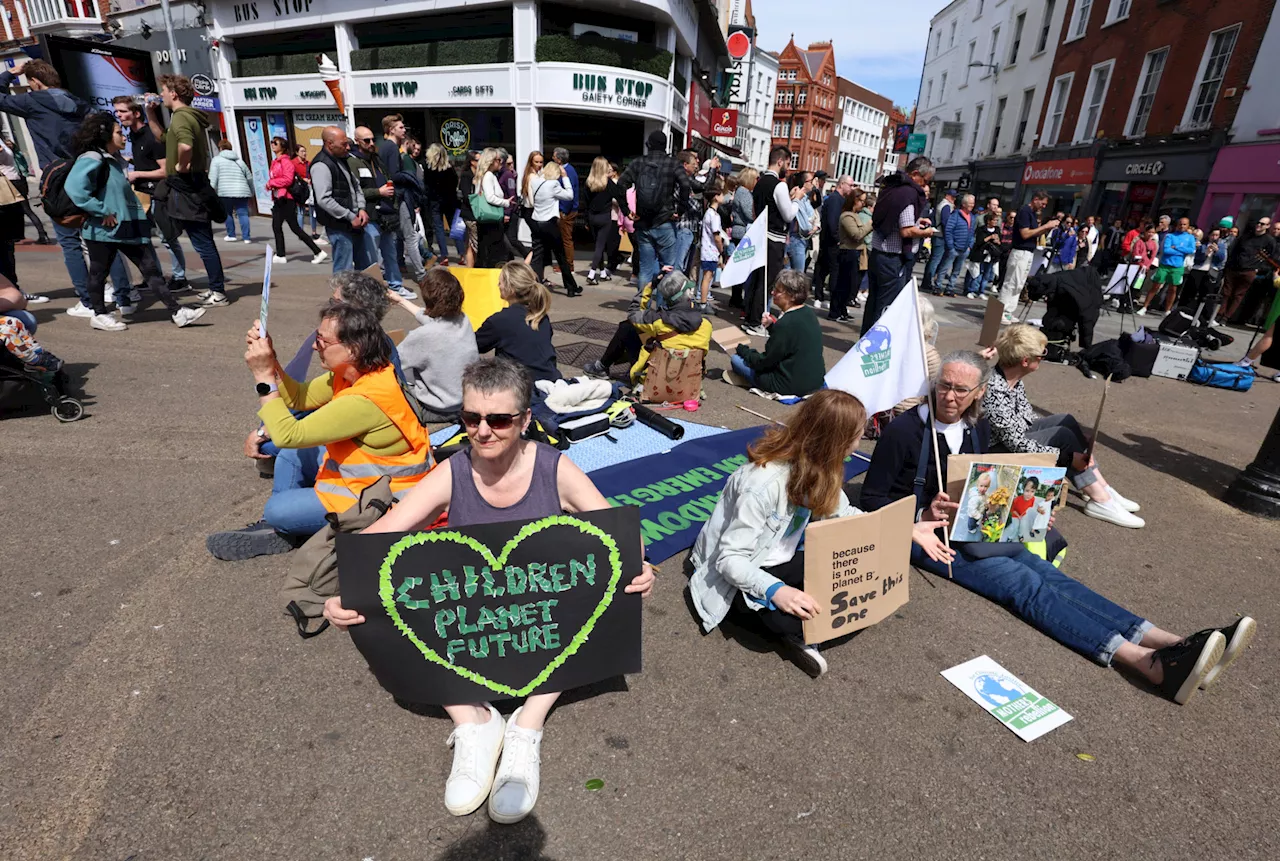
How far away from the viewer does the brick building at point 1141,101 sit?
53.8 ft

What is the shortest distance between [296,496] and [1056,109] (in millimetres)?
29498

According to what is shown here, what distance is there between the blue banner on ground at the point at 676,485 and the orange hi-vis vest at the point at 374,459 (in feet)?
4.20

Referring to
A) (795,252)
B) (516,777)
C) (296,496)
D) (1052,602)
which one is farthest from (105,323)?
(795,252)

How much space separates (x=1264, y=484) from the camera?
4.63 meters

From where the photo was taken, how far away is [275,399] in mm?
2750

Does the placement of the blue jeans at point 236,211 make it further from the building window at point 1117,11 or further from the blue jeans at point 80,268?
the building window at point 1117,11

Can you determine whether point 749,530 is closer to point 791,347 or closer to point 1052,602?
point 1052,602

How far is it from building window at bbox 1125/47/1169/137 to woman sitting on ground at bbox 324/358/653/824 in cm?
2437

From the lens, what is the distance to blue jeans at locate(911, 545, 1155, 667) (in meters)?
2.96

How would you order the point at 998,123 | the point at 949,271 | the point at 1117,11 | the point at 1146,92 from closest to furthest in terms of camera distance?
the point at 949,271 < the point at 1146,92 < the point at 1117,11 < the point at 998,123

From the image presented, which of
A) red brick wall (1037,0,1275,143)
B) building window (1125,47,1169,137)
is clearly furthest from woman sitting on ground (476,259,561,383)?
building window (1125,47,1169,137)

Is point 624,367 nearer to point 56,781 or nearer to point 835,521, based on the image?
point 835,521

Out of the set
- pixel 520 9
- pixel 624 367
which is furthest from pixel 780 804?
pixel 520 9

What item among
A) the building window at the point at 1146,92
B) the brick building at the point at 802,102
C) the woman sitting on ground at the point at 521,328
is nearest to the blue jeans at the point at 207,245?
the woman sitting on ground at the point at 521,328
